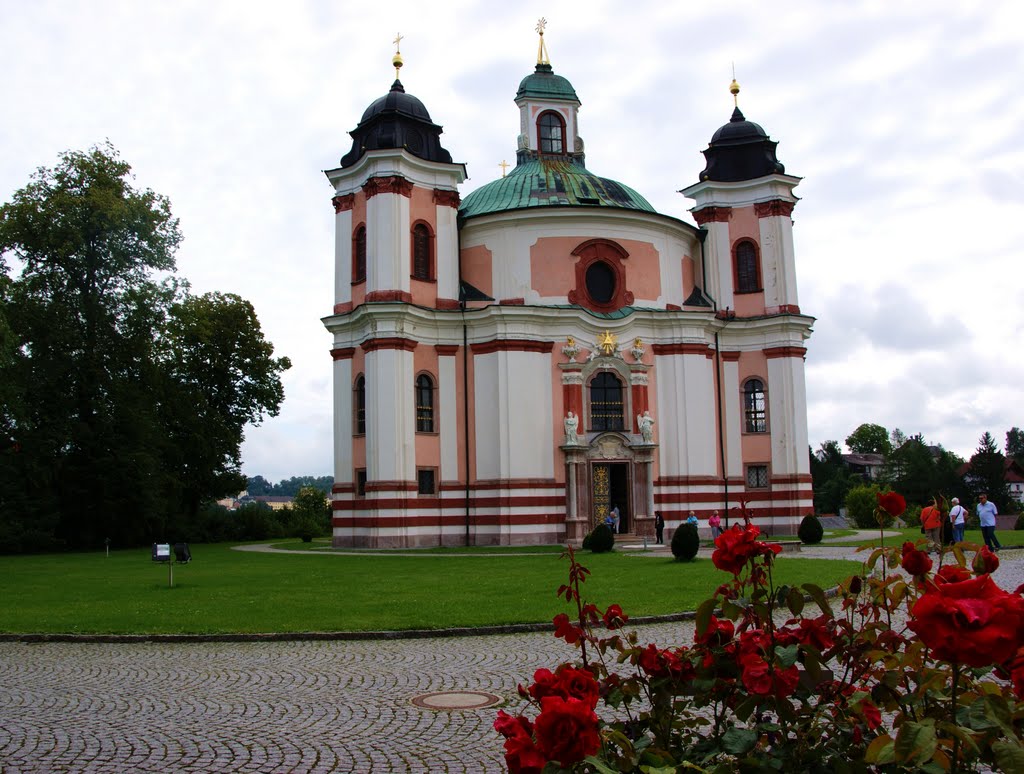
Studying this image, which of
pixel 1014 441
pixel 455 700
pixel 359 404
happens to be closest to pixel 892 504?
pixel 455 700

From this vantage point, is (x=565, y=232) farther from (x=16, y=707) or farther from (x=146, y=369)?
(x=16, y=707)

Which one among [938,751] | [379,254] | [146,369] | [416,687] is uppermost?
[379,254]

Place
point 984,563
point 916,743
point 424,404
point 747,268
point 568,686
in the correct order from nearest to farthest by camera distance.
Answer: point 916,743 → point 984,563 → point 568,686 → point 424,404 → point 747,268

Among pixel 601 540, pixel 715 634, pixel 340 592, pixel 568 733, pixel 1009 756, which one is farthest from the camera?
pixel 601 540

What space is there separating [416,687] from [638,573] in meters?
12.4

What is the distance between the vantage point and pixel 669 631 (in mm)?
13242

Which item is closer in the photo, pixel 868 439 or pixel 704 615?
pixel 704 615

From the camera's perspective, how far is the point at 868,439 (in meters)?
122

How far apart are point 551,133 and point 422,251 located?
12.5m

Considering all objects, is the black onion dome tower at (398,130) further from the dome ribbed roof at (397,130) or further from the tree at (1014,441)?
the tree at (1014,441)

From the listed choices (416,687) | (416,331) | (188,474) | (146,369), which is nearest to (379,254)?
(416,331)

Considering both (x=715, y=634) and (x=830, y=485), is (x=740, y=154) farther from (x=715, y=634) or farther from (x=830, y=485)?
(x=830, y=485)

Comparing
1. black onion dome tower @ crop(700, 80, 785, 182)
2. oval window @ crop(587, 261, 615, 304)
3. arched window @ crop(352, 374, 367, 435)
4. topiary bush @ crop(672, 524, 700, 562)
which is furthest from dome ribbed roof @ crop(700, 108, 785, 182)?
topiary bush @ crop(672, 524, 700, 562)

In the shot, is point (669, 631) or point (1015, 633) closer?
point (1015, 633)
